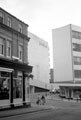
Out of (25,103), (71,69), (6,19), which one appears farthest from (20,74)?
(71,69)

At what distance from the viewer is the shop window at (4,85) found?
22.7m

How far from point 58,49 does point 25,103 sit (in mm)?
40669

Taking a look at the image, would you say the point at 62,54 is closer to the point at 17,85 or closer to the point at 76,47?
the point at 76,47

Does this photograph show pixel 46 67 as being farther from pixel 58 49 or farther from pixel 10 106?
pixel 10 106

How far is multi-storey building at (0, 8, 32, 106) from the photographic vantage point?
908 inches

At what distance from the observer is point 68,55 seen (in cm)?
6147

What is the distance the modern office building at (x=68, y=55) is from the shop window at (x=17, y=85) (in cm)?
3356

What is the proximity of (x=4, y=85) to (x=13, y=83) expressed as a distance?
1569 millimetres

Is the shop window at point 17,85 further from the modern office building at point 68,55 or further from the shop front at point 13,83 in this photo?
the modern office building at point 68,55

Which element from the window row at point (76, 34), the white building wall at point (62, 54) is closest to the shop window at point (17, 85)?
the white building wall at point (62, 54)

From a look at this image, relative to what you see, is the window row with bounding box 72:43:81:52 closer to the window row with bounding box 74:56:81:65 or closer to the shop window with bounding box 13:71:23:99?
the window row with bounding box 74:56:81:65

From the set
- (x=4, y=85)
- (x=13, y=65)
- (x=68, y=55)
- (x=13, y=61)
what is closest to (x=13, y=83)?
(x=4, y=85)

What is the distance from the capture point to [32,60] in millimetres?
67750

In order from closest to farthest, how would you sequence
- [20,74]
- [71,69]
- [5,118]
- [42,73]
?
1. [5,118]
2. [20,74]
3. [71,69]
4. [42,73]
